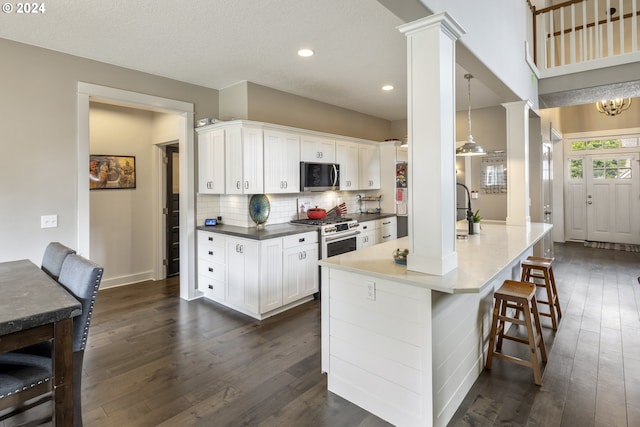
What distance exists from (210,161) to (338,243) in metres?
1.93

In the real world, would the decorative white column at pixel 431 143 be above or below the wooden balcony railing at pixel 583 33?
below

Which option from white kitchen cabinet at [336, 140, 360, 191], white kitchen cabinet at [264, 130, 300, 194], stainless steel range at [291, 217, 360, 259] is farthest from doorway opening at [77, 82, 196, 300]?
white kitchen cabinet at [336, 140, 360, 191]

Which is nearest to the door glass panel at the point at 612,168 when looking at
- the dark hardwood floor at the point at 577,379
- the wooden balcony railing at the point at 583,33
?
the wooden balcony railing at the point at 583,33

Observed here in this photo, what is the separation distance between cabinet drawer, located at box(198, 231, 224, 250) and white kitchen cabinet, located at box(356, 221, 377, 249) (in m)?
1.91

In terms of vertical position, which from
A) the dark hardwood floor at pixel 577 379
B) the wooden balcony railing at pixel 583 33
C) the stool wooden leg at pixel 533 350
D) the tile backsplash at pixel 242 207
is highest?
the wooden balcony railing at pixel 583 33

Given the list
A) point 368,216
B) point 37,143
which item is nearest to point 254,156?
point 37,143

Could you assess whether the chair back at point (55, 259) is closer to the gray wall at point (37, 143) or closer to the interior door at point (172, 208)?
the gray wall at point (37, 143)

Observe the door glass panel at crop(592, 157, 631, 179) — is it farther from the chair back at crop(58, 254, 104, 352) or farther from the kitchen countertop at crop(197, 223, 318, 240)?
the chair back at crop(58, 254, 104, 352)

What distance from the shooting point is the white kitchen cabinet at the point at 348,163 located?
203 inches

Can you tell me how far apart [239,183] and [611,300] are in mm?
4623

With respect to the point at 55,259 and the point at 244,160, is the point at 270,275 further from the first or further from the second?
the point at 55,259

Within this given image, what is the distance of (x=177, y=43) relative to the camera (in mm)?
3066

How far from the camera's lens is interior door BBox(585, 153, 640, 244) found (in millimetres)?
7125

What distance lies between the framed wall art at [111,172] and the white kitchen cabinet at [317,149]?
2.58 meters
